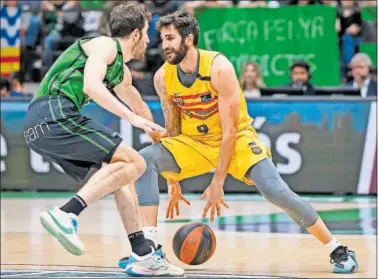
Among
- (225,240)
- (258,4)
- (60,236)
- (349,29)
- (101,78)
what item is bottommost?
(225,240)

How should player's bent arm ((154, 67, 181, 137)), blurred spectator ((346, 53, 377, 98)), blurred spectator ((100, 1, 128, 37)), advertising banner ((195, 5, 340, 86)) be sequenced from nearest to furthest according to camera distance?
player's bent arm ((154, 67, 181, 137))
blurred spectator ((346, 53, 377, 98))
advertising banner ((195, 5, 340, 86))
blurred spectator ((100, 1, 128, 37))

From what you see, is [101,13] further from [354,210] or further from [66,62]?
[66,62]

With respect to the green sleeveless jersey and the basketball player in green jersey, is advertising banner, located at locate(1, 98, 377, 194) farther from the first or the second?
the green sleeveless jersey

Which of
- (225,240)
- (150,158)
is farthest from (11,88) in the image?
(150,158)

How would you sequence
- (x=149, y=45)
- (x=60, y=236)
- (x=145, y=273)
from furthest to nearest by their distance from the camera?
(x=149, y=45)
(x=145, y=273)
(x=60, y=236)

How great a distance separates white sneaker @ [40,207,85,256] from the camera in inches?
348

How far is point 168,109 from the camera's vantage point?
1061 cm

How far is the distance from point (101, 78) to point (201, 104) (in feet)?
4.73

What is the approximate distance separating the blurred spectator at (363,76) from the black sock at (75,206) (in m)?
8.52

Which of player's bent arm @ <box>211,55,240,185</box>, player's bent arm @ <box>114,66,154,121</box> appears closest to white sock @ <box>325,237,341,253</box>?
player's bent arm @ <box>211,55,240,185</box>

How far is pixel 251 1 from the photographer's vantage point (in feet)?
64.3

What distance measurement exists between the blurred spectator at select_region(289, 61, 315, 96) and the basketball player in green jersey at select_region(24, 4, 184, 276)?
7.66 m

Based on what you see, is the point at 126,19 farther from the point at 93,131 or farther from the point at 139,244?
the point at 139,244

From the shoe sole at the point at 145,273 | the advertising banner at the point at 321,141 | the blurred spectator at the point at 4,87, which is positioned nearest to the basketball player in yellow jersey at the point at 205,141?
the shoe sole at the point at 145,273
